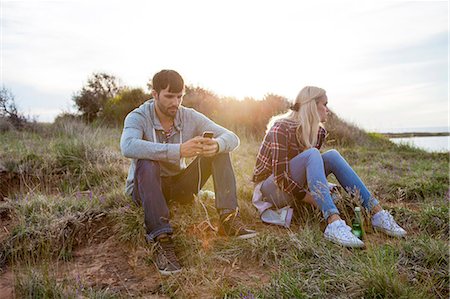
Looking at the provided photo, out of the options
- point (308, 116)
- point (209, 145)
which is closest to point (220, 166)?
point (209, 145)

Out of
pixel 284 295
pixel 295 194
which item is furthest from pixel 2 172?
pixel 284 295

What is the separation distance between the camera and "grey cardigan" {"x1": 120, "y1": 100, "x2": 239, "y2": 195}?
295cm

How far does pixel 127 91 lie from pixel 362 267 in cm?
1091

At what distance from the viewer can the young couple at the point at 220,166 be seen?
9.26 feet

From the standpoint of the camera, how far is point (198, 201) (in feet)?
11.5

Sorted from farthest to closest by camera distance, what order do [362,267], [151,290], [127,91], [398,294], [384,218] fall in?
[127,91], [384,218], [151,290], [362,267], [398,294]

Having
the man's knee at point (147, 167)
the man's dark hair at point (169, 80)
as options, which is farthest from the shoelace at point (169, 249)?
the man's dark hair at point (169, 80)

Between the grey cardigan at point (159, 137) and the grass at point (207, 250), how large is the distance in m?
0.41

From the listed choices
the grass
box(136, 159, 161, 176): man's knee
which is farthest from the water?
box(136, 159, 161, 176): man's knee

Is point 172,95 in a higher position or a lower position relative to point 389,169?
higher

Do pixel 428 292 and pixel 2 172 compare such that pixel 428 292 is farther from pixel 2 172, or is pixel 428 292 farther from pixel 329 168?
pixel 2 172

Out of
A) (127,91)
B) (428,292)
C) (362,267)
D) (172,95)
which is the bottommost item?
(428,292)

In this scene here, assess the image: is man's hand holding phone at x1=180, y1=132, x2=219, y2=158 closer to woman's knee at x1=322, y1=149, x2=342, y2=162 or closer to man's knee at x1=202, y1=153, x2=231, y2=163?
man's knee at x1=202, y1=153, x2=231, y2=163

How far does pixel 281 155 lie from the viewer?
3.31 m
